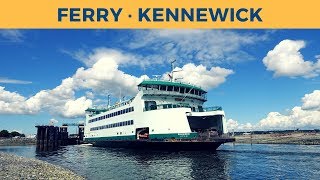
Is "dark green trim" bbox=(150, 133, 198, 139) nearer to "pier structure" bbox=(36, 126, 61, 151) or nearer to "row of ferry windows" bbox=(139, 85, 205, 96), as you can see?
"row of ferry windows" bbox=(139, 85, 205, 96)

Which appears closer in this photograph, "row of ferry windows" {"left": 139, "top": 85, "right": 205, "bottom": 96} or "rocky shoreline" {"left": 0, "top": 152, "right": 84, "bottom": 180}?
"rocky shoreline" {"left": 0, "top": 152, "right": 84, "bottom": 180}

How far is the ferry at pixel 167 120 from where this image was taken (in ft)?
118

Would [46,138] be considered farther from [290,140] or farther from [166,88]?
[290,140]

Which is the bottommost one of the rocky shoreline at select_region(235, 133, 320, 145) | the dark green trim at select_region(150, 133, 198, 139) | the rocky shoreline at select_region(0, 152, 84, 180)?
the rocky shoreline at select_region(235, 133, 320, 145)

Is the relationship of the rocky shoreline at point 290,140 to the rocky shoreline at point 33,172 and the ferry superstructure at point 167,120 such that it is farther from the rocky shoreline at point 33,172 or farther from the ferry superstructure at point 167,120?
the rocky shoreline at point 33,172

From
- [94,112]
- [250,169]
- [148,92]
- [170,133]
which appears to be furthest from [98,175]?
[94,112]

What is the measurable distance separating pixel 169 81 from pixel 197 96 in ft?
15.6

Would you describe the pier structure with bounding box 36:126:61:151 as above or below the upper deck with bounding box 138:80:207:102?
below

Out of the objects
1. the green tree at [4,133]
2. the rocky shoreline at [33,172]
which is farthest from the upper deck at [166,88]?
the green tree at [4,133]

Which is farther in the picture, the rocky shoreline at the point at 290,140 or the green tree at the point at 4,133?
the green tree at the point at 4,133

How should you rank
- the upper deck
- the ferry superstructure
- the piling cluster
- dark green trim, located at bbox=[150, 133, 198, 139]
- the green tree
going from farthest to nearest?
1. the green tree
2. the piling cluster
3. the upper deck
4. the ferry superstructure
5. dark green trim, located at bbox=[150, 133, 198, 139]

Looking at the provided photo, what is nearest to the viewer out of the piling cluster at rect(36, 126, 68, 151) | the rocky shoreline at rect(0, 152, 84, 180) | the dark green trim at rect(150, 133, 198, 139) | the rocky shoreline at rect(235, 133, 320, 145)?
the rocky shoreline at rect(0, 152, 84, 180)

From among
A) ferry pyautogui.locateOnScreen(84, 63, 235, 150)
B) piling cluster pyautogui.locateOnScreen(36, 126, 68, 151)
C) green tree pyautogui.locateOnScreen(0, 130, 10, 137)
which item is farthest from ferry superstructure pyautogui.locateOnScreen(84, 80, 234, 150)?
green tree pyautogui.locateOnScreen(0, 130, 10, 137)

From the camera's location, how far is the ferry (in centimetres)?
3609
